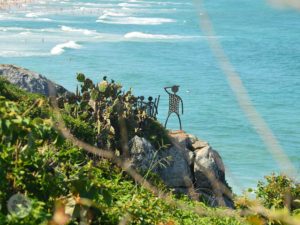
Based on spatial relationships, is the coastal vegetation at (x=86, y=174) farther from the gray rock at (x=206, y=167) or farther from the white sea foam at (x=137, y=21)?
the white sea foam at (x=137, y=21)

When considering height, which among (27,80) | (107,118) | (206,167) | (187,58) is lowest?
(187,58)

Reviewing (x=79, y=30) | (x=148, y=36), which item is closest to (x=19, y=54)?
(x=148, y=36)

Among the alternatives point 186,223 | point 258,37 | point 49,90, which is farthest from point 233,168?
point 258,37

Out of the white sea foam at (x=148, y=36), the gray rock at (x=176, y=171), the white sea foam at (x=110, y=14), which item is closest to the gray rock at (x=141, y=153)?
the gray rock at (x=176, y=171)

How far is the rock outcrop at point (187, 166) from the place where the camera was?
37.6 feet

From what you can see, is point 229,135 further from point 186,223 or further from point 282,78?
point 186,223

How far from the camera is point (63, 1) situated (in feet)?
263

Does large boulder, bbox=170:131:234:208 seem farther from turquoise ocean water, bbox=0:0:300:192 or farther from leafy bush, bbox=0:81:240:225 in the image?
leafy bush, bbox=0:81:240:225

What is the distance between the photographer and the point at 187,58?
45.8 metres

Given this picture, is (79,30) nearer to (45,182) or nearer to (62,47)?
(62,47)

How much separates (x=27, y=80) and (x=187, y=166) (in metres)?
3.35

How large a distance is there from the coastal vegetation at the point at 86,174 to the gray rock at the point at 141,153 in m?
0.24

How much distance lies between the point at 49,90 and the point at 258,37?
4449cm

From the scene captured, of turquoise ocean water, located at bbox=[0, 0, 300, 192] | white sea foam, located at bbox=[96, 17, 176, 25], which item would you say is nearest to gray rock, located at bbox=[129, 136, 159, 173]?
turquoise ocean water, located at bbox=[0, 0, 300, 192]
